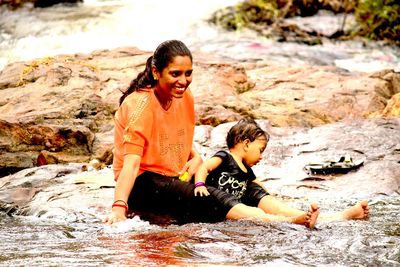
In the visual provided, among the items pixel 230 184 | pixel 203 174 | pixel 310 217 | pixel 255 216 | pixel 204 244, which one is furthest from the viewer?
pixel 230 184

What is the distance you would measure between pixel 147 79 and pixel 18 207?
4.93 ft

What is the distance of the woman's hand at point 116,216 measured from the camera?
4.81m

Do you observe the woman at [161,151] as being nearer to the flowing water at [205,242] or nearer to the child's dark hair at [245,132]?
the flowing water at [205,242]

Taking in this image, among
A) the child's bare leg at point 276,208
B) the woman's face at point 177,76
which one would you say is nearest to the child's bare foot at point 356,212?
the child's bare leg at point 276,208

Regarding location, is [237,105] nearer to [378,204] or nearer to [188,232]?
[378,204]

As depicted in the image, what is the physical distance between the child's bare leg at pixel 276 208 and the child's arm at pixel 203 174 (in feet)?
1.43

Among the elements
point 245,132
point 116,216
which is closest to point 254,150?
point 245,132

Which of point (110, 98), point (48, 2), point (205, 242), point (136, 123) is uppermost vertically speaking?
point (136, 123)

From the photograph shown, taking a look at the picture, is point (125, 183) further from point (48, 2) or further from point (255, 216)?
point (48, 2)

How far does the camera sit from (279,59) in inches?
527

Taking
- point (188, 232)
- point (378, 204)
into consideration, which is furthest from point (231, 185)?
point (378, 204)

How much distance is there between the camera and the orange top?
5070 mm

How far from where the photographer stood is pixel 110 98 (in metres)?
8.55

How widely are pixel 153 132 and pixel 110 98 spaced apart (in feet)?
11.3
